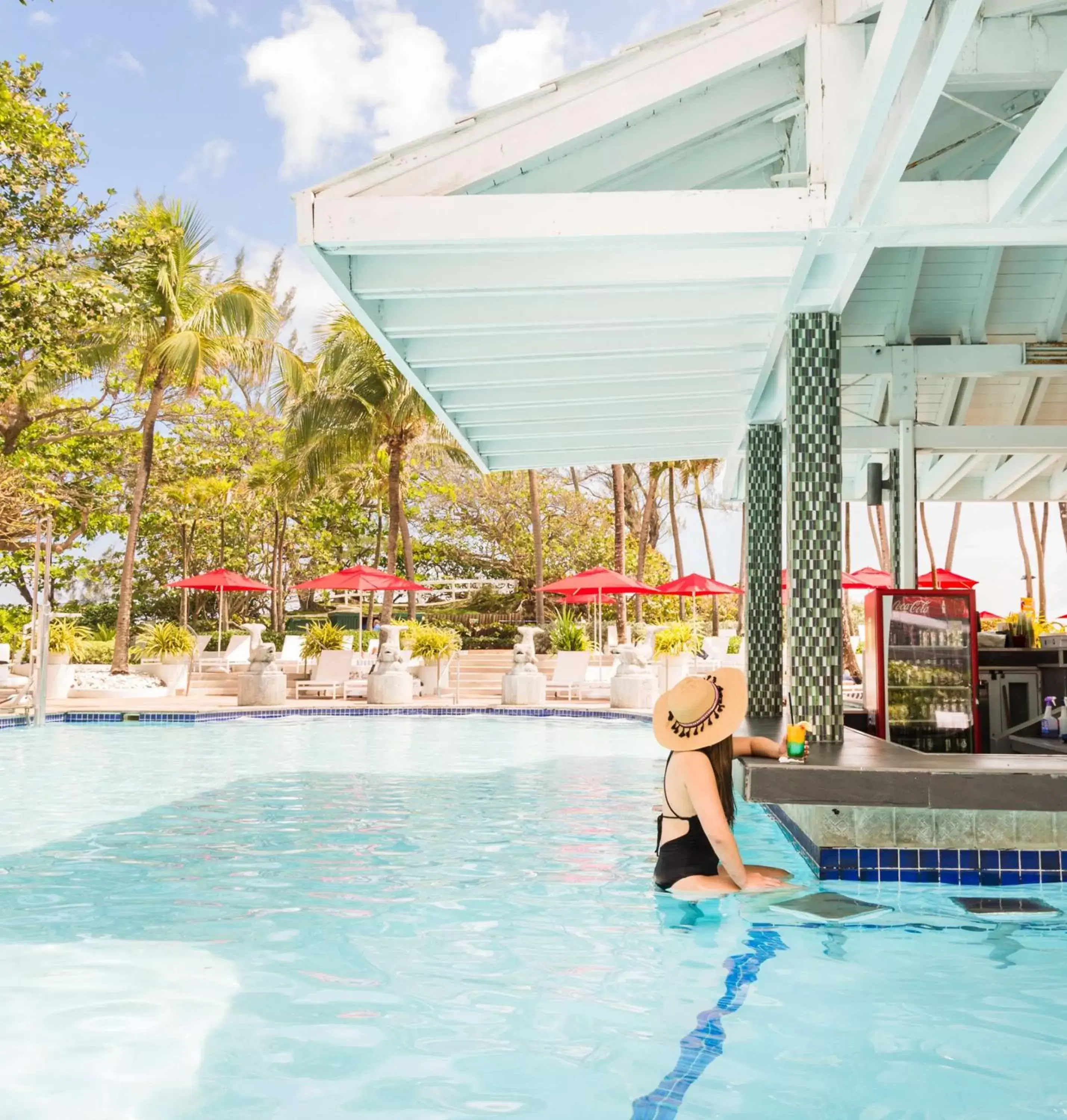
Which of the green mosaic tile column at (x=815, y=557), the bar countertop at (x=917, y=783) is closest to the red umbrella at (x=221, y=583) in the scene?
the green mosaic tile column at (x=815, y=557)

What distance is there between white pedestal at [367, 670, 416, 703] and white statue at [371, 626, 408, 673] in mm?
83

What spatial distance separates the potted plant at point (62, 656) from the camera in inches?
704

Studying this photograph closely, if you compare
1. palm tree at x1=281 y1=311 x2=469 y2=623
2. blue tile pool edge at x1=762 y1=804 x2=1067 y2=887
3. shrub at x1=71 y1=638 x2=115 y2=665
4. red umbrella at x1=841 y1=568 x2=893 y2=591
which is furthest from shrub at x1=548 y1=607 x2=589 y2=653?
blue tile pool edge at x1=762 y1=804 x2=1067 y2=887

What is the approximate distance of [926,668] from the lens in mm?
7195

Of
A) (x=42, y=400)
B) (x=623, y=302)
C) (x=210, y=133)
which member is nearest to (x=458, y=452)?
(x=42, y=400)

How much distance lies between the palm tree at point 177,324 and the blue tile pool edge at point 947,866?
16547 millimetres

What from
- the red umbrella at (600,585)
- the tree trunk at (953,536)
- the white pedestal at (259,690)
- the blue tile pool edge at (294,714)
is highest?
the tree trunk at (953,536)

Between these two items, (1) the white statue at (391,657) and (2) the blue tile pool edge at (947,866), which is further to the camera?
(1) the white statue at (391,657)

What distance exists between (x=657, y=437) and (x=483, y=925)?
7.42 m

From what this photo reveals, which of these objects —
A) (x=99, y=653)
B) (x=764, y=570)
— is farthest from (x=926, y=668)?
(x=99, y=653)

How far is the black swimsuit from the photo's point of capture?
5.09 metres

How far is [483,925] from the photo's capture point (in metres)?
4.79

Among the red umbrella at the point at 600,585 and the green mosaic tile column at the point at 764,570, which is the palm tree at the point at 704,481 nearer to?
the red umbrella at the point at 600,585

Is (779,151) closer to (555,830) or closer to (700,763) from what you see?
(700,763)
